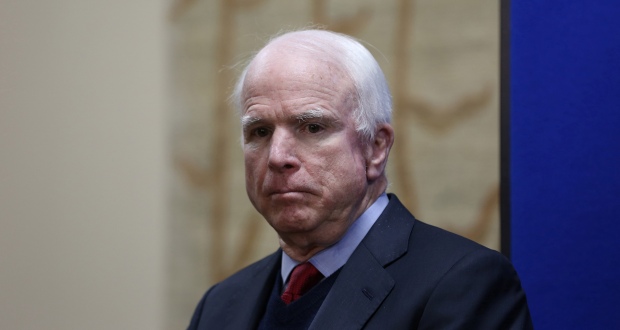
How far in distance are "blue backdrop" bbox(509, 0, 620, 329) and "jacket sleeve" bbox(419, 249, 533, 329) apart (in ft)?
1.72

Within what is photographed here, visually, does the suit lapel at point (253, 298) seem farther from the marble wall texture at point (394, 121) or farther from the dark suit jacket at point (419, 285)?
the marble wall texture at point (394, 121)

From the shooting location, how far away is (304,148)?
1.94 meters

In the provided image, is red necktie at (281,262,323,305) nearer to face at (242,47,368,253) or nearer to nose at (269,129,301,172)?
face at (242,47,368,253)

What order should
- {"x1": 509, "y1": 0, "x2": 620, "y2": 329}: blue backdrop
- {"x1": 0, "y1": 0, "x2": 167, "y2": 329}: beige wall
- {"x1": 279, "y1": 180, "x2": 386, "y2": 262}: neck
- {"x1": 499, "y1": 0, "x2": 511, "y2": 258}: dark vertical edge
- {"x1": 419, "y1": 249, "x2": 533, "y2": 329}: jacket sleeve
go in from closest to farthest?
{"x1": 419, "y1": 249, "x2": 533, "y2": 329}: jacket sleeve, {"x1": 279, "y1": 180, "x2": 386, "y2": 262}: neck, {"x1": 509, "y1": 0, "x2": 620, "y2": 329}: blue backdrop, {"x1": 499, "y1": 0, "x2": 511, "y2": 258}: dark vertical edge, {"x1": 0, "y1": 0, "x2": 167, "y2": 329}: beige wall

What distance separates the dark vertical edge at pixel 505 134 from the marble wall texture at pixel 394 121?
11cm

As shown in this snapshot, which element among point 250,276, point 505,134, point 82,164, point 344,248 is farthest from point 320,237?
point 82,164

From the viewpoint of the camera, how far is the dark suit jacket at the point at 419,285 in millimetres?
1751

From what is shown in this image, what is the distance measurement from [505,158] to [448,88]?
12.5 inches

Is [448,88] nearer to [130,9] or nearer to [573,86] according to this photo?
[573,86]

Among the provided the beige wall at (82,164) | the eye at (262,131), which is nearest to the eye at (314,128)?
the eye at (262,131)

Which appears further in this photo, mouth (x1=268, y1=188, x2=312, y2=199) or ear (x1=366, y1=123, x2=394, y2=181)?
ear (x1=366, y1=123, x2=394, y2=181)

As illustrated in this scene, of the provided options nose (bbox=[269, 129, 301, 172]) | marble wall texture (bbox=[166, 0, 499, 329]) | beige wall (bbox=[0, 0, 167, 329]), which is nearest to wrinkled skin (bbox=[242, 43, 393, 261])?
nose (bbox=[269, 129, 301, 172])

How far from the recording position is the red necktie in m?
2.01

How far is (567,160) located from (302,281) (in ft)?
2.52
